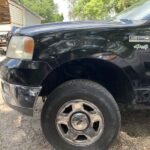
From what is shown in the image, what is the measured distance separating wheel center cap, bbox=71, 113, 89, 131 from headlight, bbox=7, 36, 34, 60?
30.5 inches

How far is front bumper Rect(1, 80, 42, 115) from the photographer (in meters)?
3.64

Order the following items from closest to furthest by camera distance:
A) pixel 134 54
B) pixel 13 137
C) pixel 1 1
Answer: pixel 134 54
pixel 13 137
pixel 1 1

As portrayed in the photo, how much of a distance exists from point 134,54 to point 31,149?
5.15ft

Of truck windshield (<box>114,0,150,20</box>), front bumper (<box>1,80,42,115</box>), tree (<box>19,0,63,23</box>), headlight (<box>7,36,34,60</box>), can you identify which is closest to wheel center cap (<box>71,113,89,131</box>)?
front bumper (<box>1,80,42,115</box>)

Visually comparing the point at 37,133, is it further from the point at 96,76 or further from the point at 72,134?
the point at 96,76

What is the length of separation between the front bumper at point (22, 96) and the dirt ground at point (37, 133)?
0.56 m

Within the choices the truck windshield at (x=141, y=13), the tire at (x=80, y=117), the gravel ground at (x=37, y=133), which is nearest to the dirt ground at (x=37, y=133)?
the gravel ground at (x=37, y=133)

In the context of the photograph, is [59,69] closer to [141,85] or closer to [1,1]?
[141,85]

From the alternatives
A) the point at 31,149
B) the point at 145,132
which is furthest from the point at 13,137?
the point at 145,132

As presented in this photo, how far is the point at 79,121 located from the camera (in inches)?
144

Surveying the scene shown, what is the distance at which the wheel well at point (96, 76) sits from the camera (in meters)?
3.72

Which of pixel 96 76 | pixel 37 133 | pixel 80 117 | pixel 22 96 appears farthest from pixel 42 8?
pixel 80 117

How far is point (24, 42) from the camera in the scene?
367 centimetres

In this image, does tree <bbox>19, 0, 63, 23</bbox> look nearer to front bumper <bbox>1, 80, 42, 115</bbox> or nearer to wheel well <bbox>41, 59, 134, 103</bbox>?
wheel well <bbox>41, 59, 134, 103</bbox>
